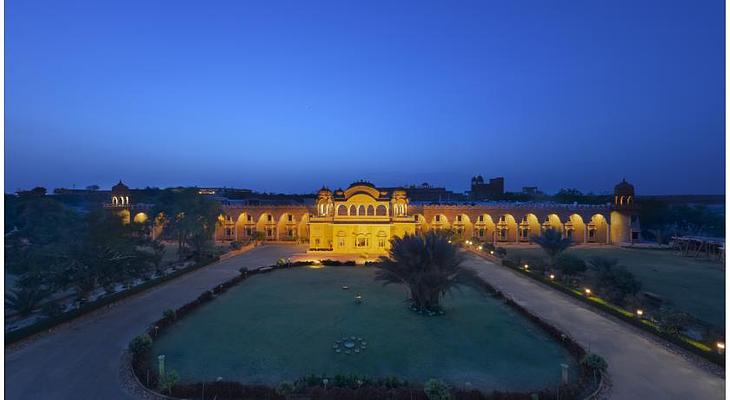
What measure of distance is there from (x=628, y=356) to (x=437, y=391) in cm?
978

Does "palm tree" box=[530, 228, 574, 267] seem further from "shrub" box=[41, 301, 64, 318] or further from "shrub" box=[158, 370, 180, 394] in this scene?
"shrub" box=[41, 301, 64, 318]

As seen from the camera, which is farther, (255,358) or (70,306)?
(70,306)

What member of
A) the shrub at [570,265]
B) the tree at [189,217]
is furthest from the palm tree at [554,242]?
the tree at [189,217]

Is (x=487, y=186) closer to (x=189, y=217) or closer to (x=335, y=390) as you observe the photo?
(x=189, y=217)

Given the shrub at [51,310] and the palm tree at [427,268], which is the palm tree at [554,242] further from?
the shrub at [51,310]

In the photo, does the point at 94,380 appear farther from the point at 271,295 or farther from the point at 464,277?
the point at 464,277

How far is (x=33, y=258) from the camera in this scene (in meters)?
18.5

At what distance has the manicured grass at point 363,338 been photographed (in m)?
14.8

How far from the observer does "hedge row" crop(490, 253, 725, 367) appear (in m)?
15.4

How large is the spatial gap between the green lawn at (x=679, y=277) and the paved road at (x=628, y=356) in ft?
20.7

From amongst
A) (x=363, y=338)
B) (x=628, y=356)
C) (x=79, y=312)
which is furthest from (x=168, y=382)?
(x=628, y=356)

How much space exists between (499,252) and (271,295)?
26727 millimetres

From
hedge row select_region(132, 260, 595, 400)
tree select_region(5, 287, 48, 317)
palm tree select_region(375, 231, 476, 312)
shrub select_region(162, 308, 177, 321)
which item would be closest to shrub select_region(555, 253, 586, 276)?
palm tree select_region(375, 231, 476, 312)

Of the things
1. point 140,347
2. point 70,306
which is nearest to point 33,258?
point 70,306
